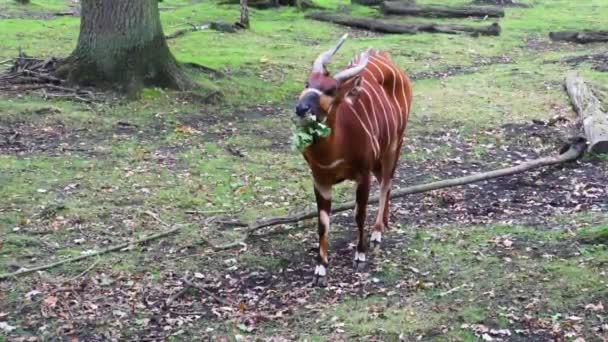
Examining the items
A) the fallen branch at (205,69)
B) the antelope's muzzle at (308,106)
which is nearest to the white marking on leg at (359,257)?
the antelope's muzzle at (308,106)

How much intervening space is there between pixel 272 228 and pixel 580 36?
541 inches

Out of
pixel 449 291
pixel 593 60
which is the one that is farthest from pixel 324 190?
pixel 593 60

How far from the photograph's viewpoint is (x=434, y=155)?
33.5 feet

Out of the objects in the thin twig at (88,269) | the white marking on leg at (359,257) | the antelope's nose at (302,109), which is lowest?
the thin twig at (88,269)

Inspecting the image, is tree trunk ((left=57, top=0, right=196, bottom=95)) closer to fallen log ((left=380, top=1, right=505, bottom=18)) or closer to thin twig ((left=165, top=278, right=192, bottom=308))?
thin twig ((left=165, top=278, right=192, bottom=308))

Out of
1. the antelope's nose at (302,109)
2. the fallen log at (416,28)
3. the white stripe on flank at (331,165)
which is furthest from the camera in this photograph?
the fallen log at (416,28)

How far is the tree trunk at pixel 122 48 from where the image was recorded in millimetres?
12250

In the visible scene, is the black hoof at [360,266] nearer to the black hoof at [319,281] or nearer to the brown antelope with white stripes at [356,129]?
the brown antelope with white stripes at [356,129]

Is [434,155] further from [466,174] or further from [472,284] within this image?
[472,284]

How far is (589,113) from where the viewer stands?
432 inches

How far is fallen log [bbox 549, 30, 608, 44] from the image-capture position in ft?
61.4

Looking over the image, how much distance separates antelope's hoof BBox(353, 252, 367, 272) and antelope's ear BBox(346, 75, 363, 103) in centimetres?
130

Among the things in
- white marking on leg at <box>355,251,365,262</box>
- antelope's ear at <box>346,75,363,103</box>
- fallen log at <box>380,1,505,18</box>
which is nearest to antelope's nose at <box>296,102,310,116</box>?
antelope's ear at <box>346,75,363,103</box>

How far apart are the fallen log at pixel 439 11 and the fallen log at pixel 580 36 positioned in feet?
13.0
